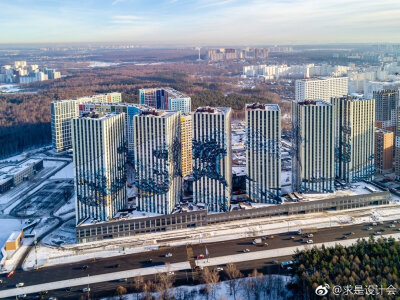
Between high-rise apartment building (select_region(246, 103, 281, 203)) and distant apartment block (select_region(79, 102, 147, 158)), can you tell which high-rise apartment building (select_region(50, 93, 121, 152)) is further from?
high-rise apartment building (select_region(246, 103, 281, 203))

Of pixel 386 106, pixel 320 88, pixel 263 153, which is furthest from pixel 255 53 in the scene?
pixel 263 153

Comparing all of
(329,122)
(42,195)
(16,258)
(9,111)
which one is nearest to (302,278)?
(329,122)

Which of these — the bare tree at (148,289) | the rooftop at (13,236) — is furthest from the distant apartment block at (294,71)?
the bare tree at (148,289)

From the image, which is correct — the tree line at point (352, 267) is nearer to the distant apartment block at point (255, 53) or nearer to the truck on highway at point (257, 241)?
the truck on highway at point (257, 241)

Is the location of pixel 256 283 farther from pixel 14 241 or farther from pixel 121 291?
pixel 14 241

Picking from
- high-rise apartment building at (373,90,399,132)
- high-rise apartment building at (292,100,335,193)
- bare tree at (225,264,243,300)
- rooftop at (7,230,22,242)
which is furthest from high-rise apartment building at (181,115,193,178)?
high-rise apartment building at (373,90,399,132)

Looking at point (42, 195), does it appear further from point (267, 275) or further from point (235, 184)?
point (267, 275)

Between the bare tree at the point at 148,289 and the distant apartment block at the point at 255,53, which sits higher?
the distant apartment block at the point at 255,53
